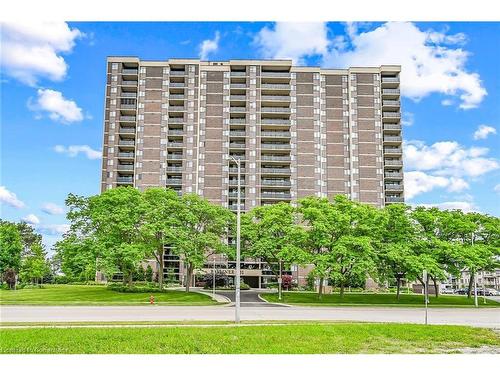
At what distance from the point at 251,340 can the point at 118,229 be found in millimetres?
35672

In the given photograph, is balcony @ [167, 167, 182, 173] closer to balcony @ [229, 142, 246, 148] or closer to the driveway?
balcony @ [229, 142, 246, 148]

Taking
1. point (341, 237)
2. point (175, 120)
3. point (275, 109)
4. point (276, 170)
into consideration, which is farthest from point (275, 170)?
point (341, 237)

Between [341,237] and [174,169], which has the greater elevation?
[174,169]

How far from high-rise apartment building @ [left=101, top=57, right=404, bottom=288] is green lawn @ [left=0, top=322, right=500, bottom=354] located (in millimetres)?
61498

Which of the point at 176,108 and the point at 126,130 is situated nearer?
the point at 126,130

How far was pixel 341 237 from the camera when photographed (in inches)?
1714

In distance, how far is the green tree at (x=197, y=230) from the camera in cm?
4784

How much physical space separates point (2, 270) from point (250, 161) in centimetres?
4112

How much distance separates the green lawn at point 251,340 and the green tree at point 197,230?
98.9 feet

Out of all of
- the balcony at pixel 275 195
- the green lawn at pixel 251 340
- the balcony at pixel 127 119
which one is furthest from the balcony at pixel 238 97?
the green lawn at pixel 251 340

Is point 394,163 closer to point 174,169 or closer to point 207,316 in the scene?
point 174,169

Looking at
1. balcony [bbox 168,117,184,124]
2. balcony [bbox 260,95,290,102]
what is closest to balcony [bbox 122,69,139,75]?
balcony [bbox 168,117,184,124]

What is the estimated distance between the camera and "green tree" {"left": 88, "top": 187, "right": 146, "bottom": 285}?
45.9 metres

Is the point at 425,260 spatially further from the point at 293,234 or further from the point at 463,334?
the point at 463,334
